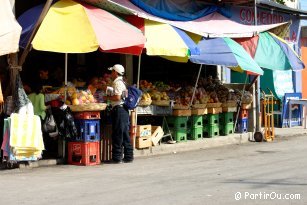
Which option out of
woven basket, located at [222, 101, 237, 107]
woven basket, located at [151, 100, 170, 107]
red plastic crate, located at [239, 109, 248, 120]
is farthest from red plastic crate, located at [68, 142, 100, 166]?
red plastic crate, located at [239, 109, 248, 120]

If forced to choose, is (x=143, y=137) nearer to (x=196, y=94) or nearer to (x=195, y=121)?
(x=195, y=121)

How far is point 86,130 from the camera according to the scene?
10.9 metres

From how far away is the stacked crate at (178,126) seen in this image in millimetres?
14023

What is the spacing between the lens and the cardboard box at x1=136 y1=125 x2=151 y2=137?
12.5 metres

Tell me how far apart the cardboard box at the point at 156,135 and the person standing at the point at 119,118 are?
5.31 ft

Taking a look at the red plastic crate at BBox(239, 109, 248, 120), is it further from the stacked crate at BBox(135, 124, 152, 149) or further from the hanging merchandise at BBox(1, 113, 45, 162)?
the hanging merchandise at BBox(1, 113, 45, 162)

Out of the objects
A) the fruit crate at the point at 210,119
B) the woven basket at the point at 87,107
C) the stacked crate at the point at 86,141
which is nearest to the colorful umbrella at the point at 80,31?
the woven basket at the point at 87,107

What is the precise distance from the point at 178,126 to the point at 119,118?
10.4 ft

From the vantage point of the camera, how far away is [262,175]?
380 inches

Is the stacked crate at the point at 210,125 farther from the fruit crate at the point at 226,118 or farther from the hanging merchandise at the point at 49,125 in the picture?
the hanging merchandise at the point at 49,125

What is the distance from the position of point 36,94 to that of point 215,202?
192 inches

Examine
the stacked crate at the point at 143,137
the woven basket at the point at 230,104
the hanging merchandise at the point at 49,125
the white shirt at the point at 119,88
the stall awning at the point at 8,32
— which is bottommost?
the stacked crate at the point at 143,137

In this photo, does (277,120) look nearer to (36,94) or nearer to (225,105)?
(225,105)

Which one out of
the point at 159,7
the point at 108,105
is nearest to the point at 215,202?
the point at 108,105
